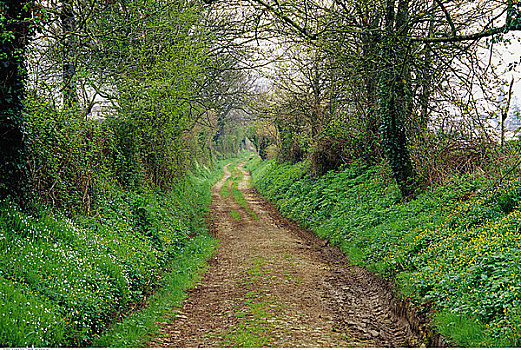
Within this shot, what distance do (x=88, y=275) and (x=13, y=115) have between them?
349 cm

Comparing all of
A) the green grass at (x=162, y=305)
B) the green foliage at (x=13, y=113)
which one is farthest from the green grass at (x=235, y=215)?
the green foliage at (x=13, y=113)

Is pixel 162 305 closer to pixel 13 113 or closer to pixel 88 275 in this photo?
pixel 88 275

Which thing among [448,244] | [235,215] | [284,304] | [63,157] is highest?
[63,157]

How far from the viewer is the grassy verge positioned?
5.36 m

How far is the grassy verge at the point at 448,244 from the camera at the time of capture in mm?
5359

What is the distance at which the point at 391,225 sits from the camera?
10.6 meters

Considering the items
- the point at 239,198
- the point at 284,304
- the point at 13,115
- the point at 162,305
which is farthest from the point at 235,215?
the point at 13,115

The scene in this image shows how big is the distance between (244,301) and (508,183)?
6.57 m

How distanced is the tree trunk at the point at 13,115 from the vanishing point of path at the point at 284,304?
4062mm

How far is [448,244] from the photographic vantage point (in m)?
7.75

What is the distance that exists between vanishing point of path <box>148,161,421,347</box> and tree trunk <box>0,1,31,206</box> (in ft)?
13.3

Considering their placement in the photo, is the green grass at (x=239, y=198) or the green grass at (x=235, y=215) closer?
the green grass at (x=235, y=215)

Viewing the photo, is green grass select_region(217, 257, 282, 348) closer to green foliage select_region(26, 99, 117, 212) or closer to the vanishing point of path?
the vanishing point of path

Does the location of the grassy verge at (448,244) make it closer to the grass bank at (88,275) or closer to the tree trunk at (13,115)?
the grass bank at (88,275)
